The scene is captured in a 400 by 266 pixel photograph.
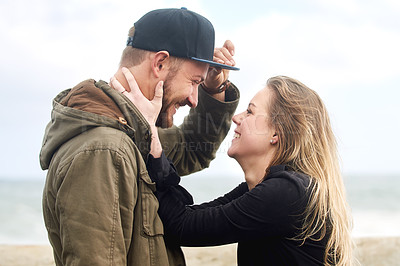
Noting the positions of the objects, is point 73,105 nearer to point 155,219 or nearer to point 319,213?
point 155,219

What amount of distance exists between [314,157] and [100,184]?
1.14 metres

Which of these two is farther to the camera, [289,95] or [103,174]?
[289,95]

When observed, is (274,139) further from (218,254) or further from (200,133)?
(218,254)

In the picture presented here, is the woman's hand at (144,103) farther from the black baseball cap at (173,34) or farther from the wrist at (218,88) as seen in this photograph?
the wrist at (218,88)

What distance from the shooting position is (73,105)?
1790 mm

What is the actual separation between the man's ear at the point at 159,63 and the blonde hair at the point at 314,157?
2.07 feet

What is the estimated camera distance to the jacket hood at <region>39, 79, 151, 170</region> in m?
1.73

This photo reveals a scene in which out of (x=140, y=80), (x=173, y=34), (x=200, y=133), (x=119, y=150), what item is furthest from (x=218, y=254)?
(x=119, y=150)

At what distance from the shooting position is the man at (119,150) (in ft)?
4.99

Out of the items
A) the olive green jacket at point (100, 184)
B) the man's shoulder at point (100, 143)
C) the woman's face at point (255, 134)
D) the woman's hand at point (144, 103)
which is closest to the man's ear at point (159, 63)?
the woman's hand at point (144, 103)

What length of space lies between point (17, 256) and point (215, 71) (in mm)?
4472

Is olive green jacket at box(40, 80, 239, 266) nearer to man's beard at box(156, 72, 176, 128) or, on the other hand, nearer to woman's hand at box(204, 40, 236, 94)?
man's beard at box(156, 72, 176, 128)

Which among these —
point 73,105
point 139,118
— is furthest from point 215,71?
point 73,105

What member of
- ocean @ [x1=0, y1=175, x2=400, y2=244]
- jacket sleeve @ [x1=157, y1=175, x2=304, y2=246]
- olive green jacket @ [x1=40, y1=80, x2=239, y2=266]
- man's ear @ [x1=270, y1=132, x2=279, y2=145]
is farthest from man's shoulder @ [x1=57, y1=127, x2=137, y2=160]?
ocean @ [x1=0, y1=175, x2=400, y2=244]
